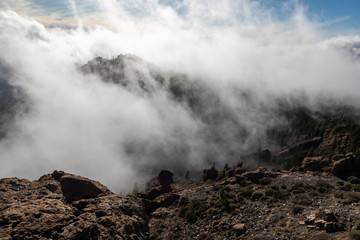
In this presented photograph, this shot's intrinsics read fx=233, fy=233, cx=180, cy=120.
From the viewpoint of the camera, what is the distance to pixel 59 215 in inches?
610

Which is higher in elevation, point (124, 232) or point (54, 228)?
point (54, 228)

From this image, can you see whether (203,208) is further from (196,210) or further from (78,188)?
(78,188)

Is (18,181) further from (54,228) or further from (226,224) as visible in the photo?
(226,224)

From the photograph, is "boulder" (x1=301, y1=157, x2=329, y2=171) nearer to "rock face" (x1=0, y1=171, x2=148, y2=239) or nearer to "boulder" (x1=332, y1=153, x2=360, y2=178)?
"boulder" (x1=332, y1=153, x2=360, y2=178)

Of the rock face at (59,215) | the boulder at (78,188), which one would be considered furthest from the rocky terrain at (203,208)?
the boulder at (78,188)

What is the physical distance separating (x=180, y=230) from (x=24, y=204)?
64.9 feet

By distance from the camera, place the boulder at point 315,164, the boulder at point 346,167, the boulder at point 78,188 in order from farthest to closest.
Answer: the boulder at point 315,164, the boulder at point 346,167, the boulder at point 78,188

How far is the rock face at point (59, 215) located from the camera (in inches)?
553

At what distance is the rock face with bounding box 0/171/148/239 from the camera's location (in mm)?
14039

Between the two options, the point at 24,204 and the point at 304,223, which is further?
the point at 304,223

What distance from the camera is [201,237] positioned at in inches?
1046

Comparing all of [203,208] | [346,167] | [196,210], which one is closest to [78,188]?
[196,210]

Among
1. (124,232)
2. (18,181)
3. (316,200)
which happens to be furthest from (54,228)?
(316,200)

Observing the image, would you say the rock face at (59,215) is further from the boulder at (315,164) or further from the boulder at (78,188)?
the boulder at (315,164)
